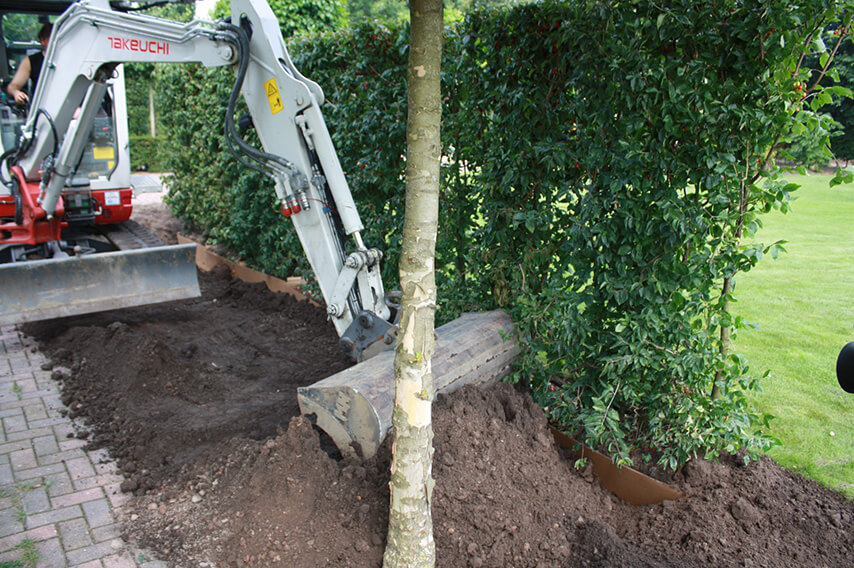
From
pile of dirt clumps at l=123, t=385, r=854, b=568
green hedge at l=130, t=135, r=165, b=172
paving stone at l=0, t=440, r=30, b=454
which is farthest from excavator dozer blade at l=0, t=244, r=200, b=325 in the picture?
green hedge at l=130, t=135, r=165, b=172

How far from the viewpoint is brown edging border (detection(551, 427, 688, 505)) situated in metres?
3.44

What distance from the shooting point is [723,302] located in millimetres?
3275

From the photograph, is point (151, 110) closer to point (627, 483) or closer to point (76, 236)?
point (76, 236)

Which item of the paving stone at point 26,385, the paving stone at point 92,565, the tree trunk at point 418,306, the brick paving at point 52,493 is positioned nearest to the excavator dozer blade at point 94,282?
the paving stone at point 26,385

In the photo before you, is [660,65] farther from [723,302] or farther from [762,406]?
[762,406]

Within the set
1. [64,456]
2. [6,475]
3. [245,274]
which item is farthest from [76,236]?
[6,475]

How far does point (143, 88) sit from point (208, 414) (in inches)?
827

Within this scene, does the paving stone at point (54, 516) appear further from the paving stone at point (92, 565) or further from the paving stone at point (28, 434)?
the paving stone at point (28, 434)

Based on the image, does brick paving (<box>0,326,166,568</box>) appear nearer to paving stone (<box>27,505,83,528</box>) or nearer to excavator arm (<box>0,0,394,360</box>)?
paving stone (<box>27,505,83,528</box>)

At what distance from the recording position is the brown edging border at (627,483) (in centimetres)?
344

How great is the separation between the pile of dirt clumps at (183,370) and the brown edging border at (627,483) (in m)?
2.13

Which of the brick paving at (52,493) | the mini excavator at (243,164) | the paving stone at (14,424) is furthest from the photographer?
the paving stone at (14,424)

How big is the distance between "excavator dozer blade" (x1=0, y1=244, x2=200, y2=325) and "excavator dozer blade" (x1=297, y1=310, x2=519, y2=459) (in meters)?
3.30

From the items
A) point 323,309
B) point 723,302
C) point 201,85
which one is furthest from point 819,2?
point 201,85
